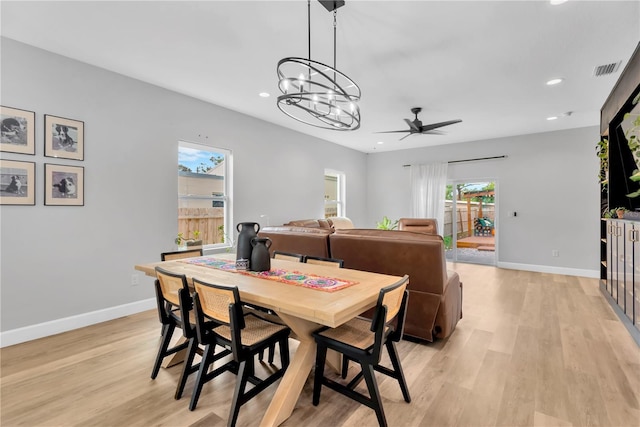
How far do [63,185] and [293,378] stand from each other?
2.97 m

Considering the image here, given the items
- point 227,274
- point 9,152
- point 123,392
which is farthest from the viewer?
point 9,152

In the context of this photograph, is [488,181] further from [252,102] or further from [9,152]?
[9,152]

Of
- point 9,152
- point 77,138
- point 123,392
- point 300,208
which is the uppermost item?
point 77,138

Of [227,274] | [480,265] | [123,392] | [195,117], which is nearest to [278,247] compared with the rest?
[227,274]

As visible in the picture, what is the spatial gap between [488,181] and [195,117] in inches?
230

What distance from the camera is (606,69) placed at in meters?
3.10

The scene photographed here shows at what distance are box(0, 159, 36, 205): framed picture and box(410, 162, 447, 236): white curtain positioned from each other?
21.8ft

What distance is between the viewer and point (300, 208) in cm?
589

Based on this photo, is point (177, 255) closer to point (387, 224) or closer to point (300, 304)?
point (300, 304)

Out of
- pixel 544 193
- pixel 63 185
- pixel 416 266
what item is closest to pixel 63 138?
pixel 63 185

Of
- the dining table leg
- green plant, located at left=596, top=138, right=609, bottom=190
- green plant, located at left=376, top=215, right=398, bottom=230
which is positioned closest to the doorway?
green plant, located at left=376, top=215, right=398, bottom=230

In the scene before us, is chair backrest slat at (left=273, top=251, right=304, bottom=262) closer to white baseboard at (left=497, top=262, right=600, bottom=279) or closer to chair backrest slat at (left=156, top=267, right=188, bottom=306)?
chair backrest slat at (left=156, top=267, right=188, bottom=306)

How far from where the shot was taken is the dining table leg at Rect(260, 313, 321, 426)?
5.55ft

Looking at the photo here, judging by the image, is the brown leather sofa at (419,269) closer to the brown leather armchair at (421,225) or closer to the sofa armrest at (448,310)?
the sofa armrest at (448,310)
